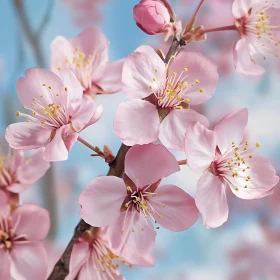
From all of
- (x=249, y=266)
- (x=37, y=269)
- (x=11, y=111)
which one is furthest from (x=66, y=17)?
(x=37, y=269)

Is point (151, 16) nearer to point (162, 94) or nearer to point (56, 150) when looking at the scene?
point (162, 94)

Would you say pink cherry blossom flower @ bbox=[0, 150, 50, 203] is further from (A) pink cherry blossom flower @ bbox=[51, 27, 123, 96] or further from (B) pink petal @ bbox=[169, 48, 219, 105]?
(B) pink petal @ bbox=[169, 48, 219, 105]

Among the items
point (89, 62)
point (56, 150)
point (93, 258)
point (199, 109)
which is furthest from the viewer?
point (199, 109)

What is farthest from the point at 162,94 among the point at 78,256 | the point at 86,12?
the point at 86,12

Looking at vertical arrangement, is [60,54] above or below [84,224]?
above

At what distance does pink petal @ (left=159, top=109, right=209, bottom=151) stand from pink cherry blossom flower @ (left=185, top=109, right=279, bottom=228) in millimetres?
22

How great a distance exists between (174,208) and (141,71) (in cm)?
17

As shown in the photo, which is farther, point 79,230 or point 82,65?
point 82,65

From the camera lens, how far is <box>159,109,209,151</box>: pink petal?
25.0 inches

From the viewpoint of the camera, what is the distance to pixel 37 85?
70 centimetres

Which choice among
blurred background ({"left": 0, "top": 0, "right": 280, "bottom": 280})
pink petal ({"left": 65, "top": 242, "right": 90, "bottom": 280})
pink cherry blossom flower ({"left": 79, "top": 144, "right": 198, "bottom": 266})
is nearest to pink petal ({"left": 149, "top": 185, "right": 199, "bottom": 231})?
pink cherry blossom flower ({"left": 79, "top": 144, "right": 198, "bottom": 266})

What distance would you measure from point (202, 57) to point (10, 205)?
0.33 metres

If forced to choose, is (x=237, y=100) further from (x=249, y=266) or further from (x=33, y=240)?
(x=33, y=240)

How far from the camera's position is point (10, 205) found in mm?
757
